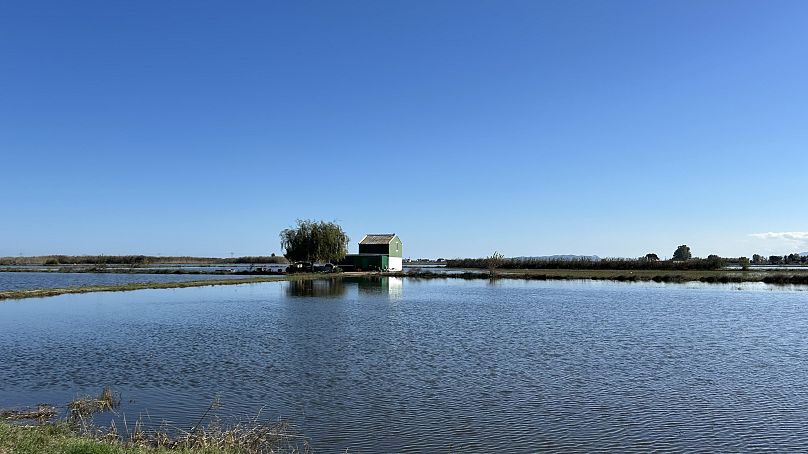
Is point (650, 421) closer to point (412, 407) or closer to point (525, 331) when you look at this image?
point (412, 407)

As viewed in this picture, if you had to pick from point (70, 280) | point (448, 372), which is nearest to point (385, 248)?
point (70, 280)

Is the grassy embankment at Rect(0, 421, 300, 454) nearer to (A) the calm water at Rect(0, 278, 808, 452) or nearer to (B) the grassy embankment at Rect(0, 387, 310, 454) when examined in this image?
(B) the grassy embankment at Rect(0, 387, 310, 454)

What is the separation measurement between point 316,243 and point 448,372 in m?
69.5

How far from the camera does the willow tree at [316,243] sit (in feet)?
281

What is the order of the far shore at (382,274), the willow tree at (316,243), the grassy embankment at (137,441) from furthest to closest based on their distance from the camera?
the willow tree at (316,243) < the far shore at (382,274) < the grassy embankment at (137,441)

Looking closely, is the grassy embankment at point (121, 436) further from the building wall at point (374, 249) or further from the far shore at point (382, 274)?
the building wall at point (374, 249)

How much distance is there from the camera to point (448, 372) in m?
17.5

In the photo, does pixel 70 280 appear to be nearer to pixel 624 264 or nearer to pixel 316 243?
pixel 316 243

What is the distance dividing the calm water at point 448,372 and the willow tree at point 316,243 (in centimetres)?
5127

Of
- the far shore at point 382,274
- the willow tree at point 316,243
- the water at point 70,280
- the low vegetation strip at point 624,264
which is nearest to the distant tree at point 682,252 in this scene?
the low vegetation strip at point 624,264

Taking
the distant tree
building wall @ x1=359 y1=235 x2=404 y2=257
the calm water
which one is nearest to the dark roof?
building wall @ x1=359 y1=235 x2=404 y2=257

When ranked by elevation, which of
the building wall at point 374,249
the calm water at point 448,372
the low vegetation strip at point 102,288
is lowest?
the calm water at point 448,372

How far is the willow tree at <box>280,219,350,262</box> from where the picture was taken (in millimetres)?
85562

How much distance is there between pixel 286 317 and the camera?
3156cm
